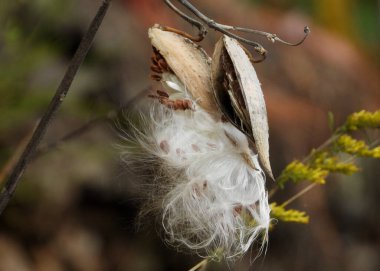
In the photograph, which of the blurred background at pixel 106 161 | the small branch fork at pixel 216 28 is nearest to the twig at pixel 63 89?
the small branch fork at pixel 216 28

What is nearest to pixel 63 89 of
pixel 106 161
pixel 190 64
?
pixel 190 64

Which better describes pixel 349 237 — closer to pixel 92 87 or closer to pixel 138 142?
pixel 92 87

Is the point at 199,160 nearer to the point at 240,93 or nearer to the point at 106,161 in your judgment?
the point at 240,93

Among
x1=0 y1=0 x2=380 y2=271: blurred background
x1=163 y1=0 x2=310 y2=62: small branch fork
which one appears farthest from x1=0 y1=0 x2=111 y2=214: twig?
x1=0 y1=0 x2=380 y2=271: blurred background

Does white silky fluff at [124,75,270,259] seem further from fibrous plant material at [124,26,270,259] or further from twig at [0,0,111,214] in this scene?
twig at [0,0,111,214]

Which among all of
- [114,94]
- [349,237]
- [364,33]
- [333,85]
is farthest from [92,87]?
[364,33]

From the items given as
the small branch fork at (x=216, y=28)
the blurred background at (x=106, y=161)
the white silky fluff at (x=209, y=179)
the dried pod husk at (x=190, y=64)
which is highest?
the small branch fork at (x=216, y=28)

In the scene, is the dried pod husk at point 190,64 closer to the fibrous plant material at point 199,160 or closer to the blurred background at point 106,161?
the fibrous plant material at point 199,160

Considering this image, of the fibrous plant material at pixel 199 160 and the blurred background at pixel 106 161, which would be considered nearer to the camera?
the fibrous plant material at pixel 199 160
